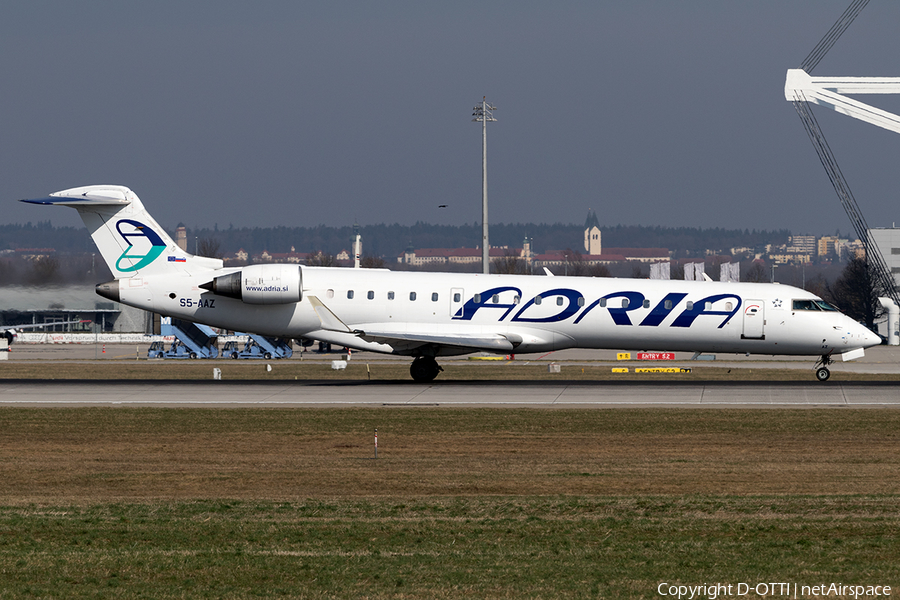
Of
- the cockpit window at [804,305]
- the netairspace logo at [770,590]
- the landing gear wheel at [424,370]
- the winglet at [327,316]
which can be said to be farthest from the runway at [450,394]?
the netairspace logo at [770,590]

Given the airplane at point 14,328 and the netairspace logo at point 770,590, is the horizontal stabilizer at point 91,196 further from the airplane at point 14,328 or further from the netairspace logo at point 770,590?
the airplane at point 14,328

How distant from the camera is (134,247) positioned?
34312 mm

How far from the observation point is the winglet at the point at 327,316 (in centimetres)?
3347

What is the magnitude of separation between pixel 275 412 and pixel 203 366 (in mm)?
24344

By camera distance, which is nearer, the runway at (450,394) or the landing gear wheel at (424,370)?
the runway at (450,394)

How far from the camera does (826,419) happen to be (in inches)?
980

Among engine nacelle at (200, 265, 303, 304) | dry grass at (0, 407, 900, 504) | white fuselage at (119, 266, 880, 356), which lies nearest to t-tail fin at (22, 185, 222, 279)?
white fuselage at (119, 266, 880, 356)

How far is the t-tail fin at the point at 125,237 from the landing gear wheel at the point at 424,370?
8073mm

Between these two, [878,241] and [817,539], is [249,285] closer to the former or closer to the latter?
[817,539]

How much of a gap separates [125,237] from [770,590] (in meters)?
29.2

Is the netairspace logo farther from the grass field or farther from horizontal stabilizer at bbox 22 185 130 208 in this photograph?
horizontal stabilizer at bbox 22 185 130 208

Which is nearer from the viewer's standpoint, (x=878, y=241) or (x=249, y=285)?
(x=249, y=285)

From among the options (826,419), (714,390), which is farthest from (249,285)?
(826,419)

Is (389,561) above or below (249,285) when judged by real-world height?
below
